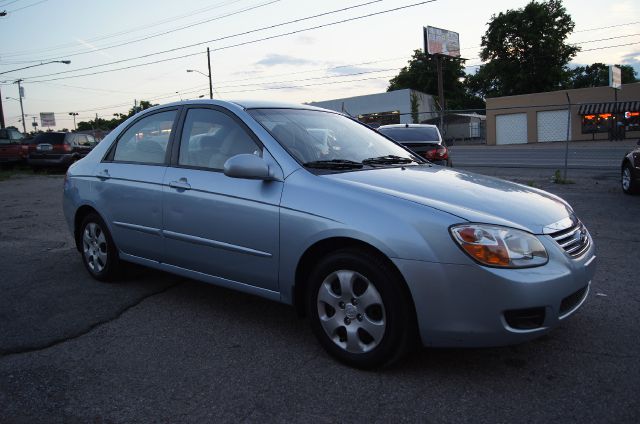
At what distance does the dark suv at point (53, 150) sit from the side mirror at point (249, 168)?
1741 cm

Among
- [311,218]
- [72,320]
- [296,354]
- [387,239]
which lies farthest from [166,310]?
[387,239]

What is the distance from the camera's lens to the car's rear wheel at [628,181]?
9.32 meters

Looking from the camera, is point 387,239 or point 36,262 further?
point 36,262

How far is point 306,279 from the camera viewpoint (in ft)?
10.7

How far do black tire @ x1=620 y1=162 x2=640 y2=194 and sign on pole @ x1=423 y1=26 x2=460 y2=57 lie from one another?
40.8 meters

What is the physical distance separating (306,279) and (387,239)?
708mm

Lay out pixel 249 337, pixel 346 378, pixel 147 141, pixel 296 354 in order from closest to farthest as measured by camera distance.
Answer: pixel 346 378, pixel 296 354, pixel 249 337, pixel 147 141

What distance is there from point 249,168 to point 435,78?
74664mm

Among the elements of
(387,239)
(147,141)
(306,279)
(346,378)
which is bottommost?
(346,378)

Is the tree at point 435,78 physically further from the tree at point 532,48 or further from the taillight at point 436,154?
the taillight at point 436,154

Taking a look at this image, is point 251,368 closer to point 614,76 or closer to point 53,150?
point 614,76

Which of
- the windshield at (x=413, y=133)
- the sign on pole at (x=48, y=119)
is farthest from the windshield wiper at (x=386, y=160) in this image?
the sign on pole at (x=48, y=119)

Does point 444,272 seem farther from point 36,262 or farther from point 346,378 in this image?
point 36,262

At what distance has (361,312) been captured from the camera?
116 inches
